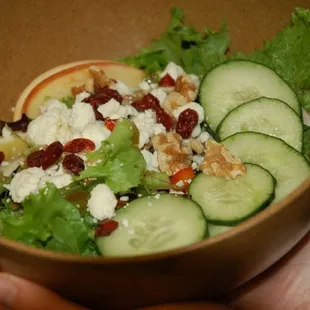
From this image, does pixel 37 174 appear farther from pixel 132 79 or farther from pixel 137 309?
pixel 132 79

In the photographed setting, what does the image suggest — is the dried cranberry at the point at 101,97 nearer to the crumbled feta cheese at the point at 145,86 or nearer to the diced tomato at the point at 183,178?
the crumbled feta cheese at the point at 145,86

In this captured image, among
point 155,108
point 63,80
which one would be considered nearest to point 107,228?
Answer: point 155,108

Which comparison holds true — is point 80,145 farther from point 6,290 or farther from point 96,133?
point 6,290

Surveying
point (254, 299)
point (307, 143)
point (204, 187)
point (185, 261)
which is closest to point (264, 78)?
point (307, 143)

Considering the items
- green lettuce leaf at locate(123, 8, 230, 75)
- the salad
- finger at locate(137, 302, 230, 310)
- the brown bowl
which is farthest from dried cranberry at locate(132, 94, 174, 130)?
finger at locate(137, 302, 230, 310)

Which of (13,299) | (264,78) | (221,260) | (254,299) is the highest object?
(264,78)

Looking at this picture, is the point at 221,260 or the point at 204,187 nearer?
the point at 221,260
